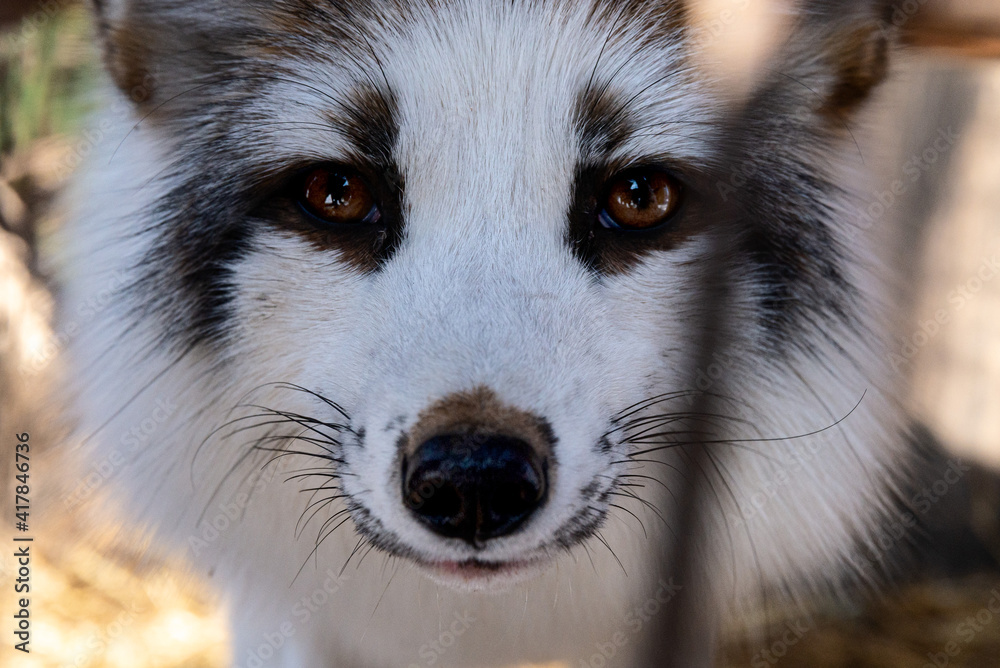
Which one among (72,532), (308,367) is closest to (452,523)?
(308,367)

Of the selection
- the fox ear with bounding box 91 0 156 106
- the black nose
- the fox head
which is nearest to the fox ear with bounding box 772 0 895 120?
the fox head

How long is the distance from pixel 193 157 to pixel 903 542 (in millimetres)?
2087

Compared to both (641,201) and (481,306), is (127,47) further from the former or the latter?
(641,201)

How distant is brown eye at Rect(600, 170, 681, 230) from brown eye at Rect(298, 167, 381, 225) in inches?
15.1

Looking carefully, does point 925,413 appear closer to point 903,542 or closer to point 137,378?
point 903,542

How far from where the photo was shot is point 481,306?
1.20 m

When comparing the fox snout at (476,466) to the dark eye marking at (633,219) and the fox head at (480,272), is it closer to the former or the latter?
the fox head at (480,272)

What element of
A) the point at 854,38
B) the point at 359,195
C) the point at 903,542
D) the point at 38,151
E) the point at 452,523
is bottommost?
the point at 452,523

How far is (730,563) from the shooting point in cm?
164

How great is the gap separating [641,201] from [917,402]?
1593 mm

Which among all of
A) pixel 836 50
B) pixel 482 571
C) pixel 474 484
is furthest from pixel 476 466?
pixel 836 50

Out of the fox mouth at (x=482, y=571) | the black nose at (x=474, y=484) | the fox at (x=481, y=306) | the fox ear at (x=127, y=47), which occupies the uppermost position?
the fox ear at (x=127, y=47)

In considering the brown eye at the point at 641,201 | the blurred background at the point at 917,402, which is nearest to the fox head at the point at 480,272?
the brown eye at the point at 641,201

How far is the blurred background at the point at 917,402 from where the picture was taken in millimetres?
2674
